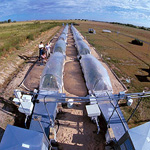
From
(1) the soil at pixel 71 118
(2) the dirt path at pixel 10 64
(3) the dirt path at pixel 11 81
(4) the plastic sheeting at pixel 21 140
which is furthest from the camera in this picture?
(2) the dirt path at pixel 10 64

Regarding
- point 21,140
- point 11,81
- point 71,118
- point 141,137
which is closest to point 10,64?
point 11,81

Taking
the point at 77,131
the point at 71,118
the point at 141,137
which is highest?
the point at 141,137

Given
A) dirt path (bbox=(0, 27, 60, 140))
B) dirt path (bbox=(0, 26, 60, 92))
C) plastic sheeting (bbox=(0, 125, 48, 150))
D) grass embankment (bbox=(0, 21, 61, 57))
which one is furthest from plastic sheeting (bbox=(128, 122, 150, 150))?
grass embankment (bbox=(0, 21, 61, 57))

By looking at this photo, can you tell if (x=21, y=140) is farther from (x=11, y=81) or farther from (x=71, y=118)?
(x=11, y=81)

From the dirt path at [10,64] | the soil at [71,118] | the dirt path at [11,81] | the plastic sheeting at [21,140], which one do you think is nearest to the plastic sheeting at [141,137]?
the soil at [71,118]

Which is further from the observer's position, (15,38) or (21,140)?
(15,38)

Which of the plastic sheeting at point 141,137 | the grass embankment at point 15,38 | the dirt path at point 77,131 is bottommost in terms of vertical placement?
the dirt path at point 77,131

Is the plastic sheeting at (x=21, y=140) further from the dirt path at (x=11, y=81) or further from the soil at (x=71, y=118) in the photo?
the dirt path at (x=11, y=81)

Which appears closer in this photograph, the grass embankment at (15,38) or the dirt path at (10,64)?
the dirt path at (10,64)

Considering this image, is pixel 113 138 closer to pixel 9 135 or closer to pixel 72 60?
pixel 9 135

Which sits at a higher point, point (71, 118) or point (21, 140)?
point (21, 140)
